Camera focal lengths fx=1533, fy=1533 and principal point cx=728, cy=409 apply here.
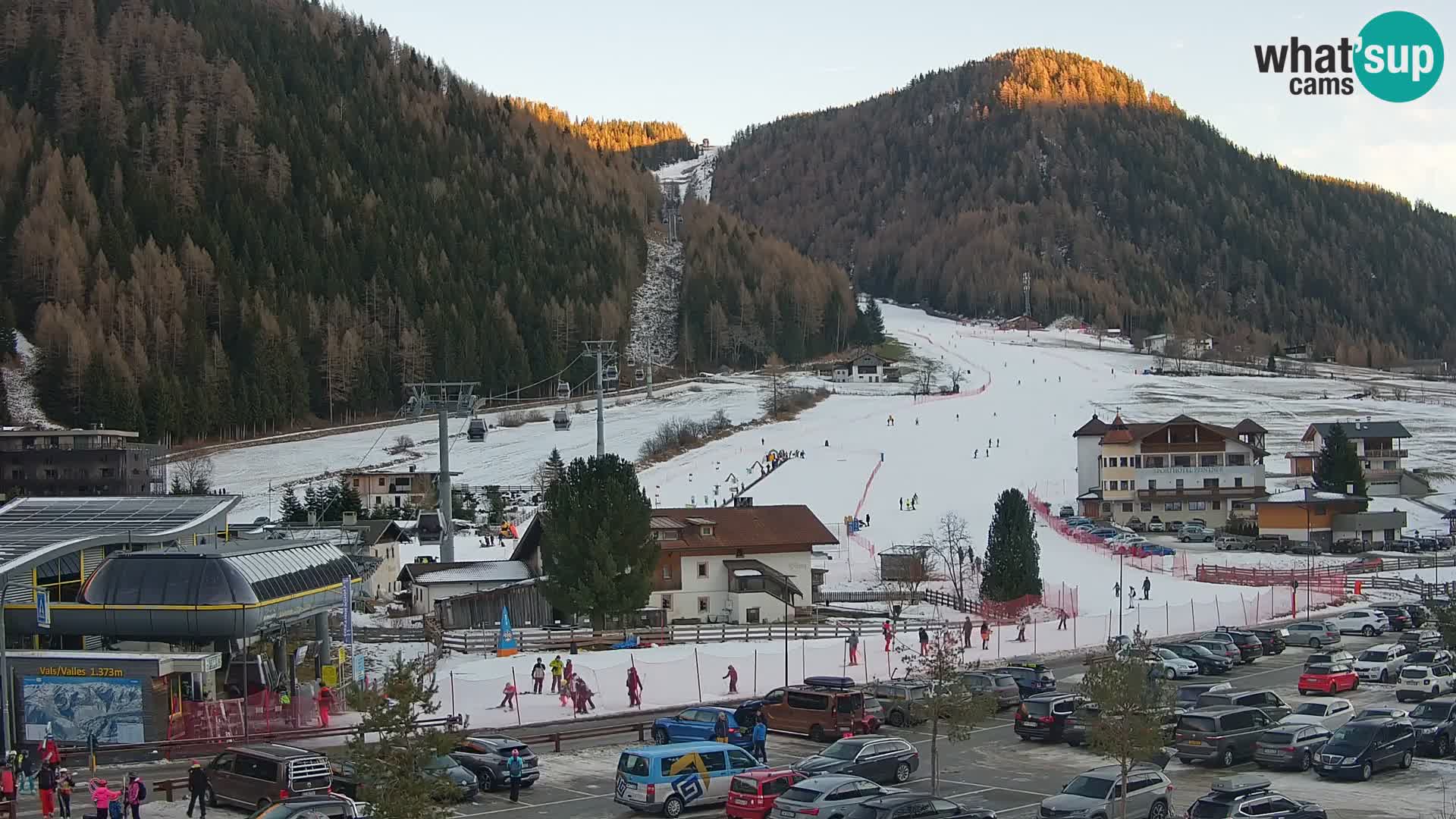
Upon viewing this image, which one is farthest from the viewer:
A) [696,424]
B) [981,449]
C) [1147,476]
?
[696,424]

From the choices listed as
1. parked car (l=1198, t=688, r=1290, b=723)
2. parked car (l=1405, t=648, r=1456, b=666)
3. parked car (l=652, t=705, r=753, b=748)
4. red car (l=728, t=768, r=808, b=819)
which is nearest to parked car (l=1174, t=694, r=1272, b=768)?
parked car (l=1198, t=688, r=1290, b=723)

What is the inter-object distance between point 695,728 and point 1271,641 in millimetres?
19558

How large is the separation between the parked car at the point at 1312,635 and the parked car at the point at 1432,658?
5596 millimetres

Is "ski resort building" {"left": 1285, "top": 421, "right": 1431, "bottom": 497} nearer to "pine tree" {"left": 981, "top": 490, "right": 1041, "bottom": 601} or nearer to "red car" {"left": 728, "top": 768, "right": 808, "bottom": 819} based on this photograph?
"pine tree" {"left": 981, "top": 490, "right": 1041, "bottom": 601}

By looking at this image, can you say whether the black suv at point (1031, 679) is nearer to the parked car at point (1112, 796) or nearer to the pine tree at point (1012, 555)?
the parked car at point (1112, 796)

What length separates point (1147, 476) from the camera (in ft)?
247

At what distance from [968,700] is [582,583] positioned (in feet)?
62.3

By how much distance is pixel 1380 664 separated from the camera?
34.7m

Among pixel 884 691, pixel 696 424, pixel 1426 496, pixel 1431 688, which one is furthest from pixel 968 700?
pixel 696 424

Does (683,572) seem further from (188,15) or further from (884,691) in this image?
(188,15)

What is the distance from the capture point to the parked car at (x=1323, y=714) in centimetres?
2677

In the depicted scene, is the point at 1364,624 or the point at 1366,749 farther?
the point at 1364,624

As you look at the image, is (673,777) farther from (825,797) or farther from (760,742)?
(760,742)

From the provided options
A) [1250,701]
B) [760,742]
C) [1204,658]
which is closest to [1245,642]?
[1204,658]
